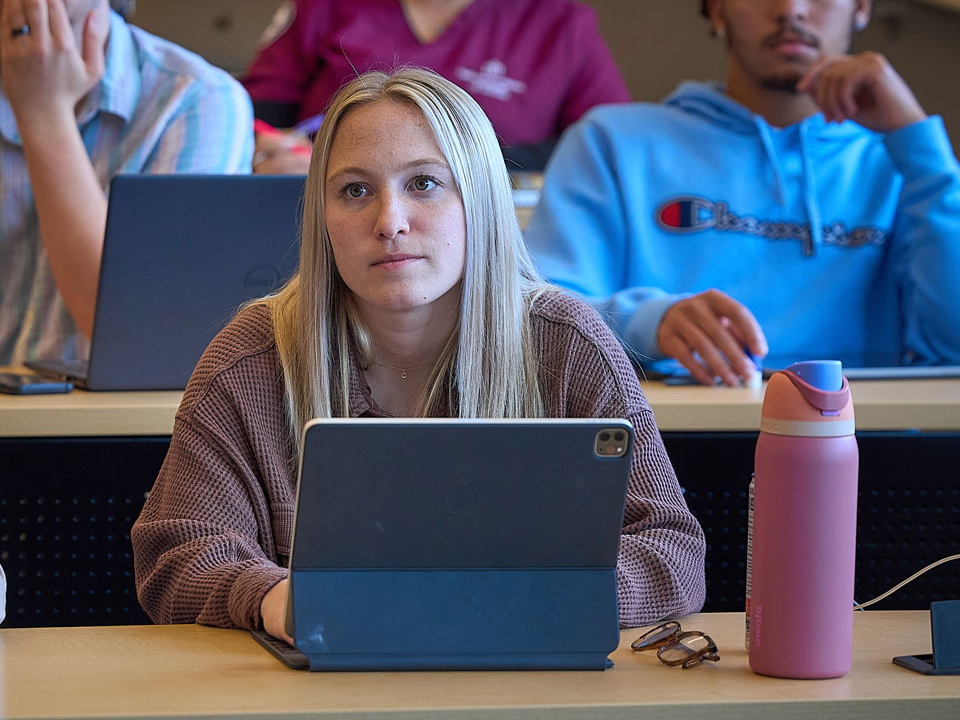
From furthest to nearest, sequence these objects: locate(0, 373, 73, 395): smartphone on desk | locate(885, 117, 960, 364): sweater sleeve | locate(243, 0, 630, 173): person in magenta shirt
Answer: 1. locate(243, 0, 630, 173): person in magenta shirt
2. locate(885, 117, 960, 364): sweater sleeve
3. locate(0, 373, 73, 395): smartphone on desk

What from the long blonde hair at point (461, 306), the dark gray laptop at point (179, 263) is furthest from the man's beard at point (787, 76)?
the long blonde hair at point (461, 306)

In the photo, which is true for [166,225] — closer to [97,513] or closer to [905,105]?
[97,513]

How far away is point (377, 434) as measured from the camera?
76 cm

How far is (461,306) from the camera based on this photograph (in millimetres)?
1163

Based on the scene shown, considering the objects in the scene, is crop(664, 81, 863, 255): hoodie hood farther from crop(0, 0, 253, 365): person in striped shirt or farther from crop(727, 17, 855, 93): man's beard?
crop(0, 0, 253, 365): person in striped shirt

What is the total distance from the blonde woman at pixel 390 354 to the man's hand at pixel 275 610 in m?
0.10

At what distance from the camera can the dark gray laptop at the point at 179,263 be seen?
1.49m

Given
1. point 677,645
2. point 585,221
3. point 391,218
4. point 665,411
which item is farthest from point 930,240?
Answer: point 677,645

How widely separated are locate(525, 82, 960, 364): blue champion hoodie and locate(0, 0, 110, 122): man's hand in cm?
79

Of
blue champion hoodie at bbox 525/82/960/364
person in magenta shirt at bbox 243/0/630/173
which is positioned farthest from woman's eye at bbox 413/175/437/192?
person in magenta shirt at bbox 243/0/630/173

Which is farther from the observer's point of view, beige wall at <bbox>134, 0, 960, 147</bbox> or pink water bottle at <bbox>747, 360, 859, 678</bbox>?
beige wall at <bbox>134, 0, 960, 147</bbox>

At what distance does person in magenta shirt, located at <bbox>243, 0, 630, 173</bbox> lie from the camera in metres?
3.15

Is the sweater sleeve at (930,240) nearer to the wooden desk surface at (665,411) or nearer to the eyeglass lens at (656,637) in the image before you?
the wooden desk surface at (665,411)

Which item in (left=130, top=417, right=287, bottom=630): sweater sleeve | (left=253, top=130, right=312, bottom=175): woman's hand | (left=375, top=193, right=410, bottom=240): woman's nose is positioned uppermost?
(left=253, top=130, right=312, bottom=175): woman's hand
